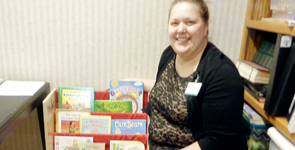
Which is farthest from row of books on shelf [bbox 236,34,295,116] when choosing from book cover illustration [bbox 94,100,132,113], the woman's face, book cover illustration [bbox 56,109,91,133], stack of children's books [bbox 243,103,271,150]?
book cover illustration [bbox 56,109,91,133]

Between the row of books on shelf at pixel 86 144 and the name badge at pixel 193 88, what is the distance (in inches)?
17.5

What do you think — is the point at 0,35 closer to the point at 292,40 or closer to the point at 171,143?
the point at 171,143

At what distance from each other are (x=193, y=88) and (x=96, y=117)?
2.08 feet

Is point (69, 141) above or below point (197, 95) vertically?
below

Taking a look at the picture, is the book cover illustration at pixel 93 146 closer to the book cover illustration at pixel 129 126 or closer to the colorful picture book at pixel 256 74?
the book cover illustration at pixel 129 126

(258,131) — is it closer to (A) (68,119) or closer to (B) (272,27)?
(B) (272,27)

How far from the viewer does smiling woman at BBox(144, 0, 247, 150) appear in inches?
38.6

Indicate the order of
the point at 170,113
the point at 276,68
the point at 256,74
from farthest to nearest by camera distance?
the point at 256,74, the point at 170,113, the point at 276,68

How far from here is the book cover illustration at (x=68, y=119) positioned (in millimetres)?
1385

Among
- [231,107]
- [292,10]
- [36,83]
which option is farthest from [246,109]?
[36,83]

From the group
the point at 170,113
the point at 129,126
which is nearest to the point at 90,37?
the point at 129,126

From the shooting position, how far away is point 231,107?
969 mm

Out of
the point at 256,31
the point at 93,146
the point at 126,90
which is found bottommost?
the point at 93,146

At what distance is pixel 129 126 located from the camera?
54.6 inches
